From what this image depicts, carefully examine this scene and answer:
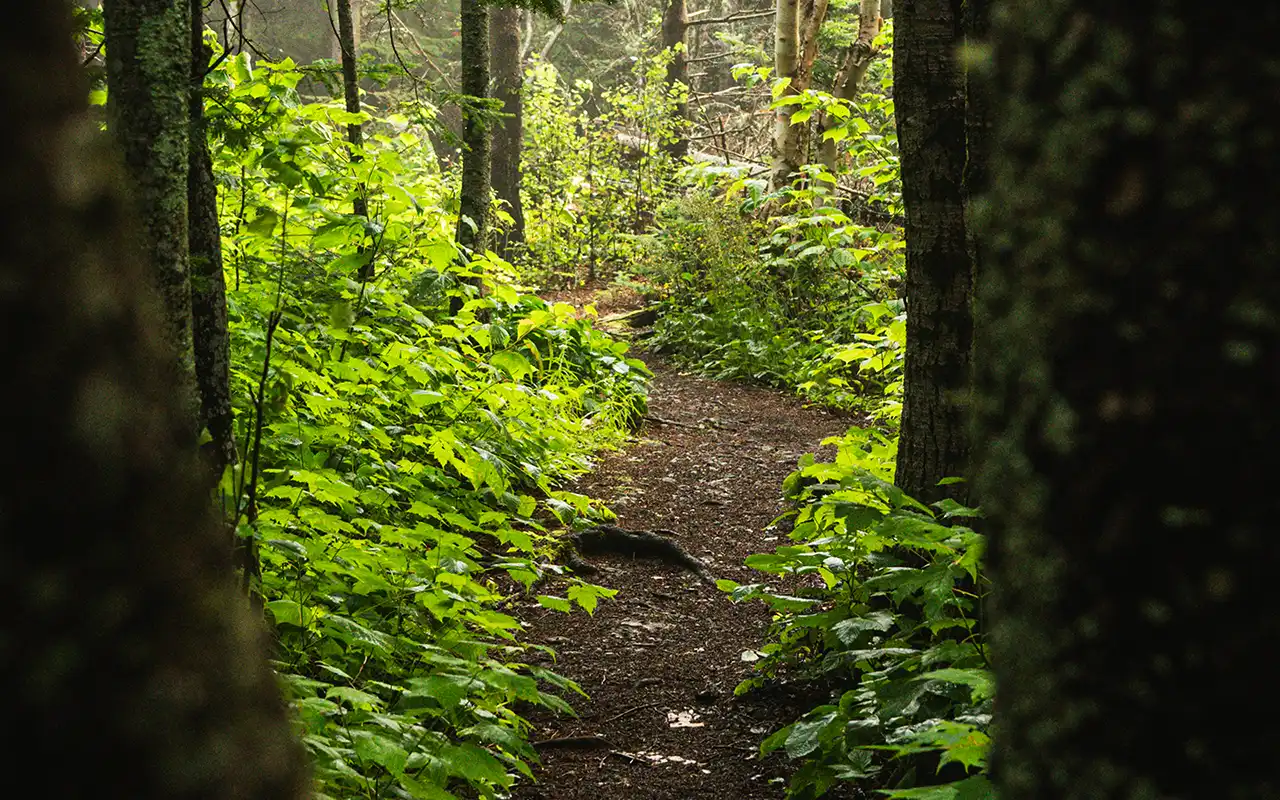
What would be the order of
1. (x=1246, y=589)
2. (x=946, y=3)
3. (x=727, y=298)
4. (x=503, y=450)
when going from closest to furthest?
(x=1246, y=589), (x=946, y=3), (x=503, y=450), (x=727, y=298)

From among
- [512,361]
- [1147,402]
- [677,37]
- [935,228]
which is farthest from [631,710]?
[677,37]

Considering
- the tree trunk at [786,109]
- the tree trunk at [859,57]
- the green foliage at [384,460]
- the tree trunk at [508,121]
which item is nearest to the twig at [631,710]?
the green foliage at [384,460]

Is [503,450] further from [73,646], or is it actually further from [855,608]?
[73,646]

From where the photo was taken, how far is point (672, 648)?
15.9 ft

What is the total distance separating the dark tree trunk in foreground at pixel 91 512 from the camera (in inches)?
23.5

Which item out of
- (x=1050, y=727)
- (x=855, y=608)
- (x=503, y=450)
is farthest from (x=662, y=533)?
(x=1050, y=727)

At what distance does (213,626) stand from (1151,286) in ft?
2.62

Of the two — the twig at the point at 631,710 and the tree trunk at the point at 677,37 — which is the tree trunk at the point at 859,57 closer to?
the tree trunk at the point at 677,37

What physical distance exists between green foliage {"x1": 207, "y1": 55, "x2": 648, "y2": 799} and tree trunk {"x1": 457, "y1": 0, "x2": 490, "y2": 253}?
0.51 metres

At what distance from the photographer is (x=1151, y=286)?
33.1 inches

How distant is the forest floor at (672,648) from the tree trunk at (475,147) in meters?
2.39

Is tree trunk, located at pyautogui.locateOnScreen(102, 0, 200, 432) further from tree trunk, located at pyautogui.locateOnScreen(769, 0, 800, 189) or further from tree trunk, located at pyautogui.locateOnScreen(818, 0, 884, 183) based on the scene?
tree trunk, located at pyautogui.locateOnScreen(769, 0, 800, 189)

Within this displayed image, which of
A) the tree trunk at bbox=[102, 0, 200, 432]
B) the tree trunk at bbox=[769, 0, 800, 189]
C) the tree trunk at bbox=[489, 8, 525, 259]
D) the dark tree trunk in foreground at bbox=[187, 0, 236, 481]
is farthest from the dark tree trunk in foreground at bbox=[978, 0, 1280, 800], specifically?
the tree trunk at bbox=[489, 8, 525, 259]

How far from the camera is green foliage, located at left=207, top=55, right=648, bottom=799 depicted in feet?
9.36
